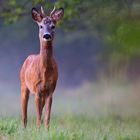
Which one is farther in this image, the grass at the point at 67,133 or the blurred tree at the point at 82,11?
the blurred tree at the point at 82,11

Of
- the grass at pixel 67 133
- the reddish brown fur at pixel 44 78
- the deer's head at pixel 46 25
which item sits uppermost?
the deer's head at pixel 46 25

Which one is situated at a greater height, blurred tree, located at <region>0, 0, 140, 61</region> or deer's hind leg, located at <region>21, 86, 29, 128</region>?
blurred tree, located at <region>0, 0, 140, 61</region>

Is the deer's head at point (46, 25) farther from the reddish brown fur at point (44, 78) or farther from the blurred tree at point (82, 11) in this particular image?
the blurred tree at point (82, 11)

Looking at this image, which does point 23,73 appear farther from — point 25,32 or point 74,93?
point 25,32

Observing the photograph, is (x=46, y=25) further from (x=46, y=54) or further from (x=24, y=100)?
(x=24, y=100)

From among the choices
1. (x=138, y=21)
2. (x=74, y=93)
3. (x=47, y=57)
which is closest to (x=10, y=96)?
(x=74, y=93)

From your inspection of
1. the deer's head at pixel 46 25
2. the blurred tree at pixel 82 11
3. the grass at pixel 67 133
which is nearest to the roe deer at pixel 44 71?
the deer's head at pixel 46 25

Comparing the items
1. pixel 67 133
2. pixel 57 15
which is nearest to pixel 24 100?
pixel 57 15

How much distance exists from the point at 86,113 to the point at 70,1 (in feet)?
8.57

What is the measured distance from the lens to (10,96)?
24.1 ft

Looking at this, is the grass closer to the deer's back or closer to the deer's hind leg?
the deer's hind leg

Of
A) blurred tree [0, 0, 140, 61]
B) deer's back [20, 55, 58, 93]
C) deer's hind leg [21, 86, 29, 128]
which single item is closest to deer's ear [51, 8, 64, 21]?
deer's back [20, 55, 58, 93]

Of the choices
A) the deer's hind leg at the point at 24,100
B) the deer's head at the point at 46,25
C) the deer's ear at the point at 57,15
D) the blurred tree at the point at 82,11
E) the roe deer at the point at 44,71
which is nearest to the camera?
the deer's head at the point at 46,25

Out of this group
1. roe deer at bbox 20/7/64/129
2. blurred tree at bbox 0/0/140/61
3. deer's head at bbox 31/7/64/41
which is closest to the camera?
deer's head at bbox 31/7/64/41
